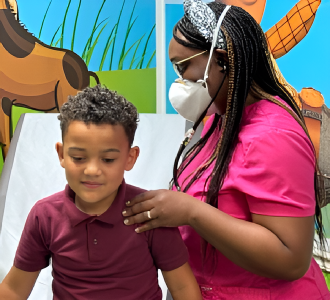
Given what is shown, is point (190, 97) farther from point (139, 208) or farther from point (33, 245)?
point (33, 245)

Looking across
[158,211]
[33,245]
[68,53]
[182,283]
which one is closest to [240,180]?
[158,211]

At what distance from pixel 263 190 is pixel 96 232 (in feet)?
1.54

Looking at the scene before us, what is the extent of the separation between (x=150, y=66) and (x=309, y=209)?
2.25 metres

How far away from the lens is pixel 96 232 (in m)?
0.94

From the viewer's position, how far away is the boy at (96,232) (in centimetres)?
88

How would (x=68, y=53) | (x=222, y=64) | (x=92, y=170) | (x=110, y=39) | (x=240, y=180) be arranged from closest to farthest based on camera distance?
1. (x=92, y=170)
2. (x=240, y=180)
3. (x=222, y=64)
4. (x=68, y=53)
5. (x=110, y=39)

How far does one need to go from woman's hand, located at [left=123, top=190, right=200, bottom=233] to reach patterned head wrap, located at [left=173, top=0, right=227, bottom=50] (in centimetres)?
47

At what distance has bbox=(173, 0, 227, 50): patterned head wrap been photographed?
41.0 inches

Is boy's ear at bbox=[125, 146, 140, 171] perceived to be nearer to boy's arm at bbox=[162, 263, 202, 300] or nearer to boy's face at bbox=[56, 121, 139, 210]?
boy's face at bbox=[56, 121, 139, 210]

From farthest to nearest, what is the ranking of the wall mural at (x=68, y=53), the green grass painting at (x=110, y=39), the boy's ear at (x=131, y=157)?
the green grass painting at (x=110, y=39) < the wall mural at (x=68, y=53) < the boy's ear at (x=131, y=157)

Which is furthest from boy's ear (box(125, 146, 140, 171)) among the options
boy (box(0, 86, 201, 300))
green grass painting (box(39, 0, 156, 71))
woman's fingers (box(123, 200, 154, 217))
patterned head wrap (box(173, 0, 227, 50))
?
green grass painting (box(39, 0, 156, 71))

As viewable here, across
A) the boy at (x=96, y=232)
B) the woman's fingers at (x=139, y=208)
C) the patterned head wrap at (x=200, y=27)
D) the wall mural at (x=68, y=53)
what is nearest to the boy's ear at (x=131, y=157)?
the boy at (x=96, y=232)

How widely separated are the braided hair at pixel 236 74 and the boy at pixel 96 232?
19cm

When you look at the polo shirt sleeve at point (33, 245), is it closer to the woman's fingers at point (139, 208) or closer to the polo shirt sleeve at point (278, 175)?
the woman's fingers at point (139, 208)
